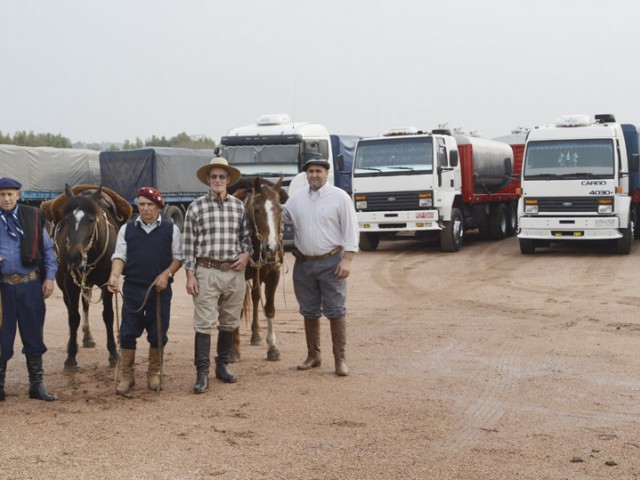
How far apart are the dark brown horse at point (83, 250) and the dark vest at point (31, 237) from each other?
0.72 m

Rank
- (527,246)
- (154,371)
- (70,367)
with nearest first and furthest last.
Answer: (154,371) < (70,367) < (527,246)

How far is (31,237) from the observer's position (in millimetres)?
7348

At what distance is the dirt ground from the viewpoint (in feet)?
18.3

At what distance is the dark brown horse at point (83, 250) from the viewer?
27.2 feet

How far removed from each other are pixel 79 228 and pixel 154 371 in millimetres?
1560

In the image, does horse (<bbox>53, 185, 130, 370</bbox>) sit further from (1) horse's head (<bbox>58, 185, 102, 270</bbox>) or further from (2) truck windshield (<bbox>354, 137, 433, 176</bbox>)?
(2) truck windshield (<bbox>354, 137, 433, 176</bbox>)

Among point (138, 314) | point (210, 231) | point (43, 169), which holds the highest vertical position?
point (43, 169)

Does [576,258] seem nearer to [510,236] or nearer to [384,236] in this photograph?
[384,236]

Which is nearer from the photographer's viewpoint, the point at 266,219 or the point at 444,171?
the point at 266,219

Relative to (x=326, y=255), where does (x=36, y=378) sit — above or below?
below

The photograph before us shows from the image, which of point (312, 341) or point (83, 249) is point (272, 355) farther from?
point (83, 249)

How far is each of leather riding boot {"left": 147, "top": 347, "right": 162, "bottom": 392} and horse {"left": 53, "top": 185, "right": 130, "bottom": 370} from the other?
115 centimetres

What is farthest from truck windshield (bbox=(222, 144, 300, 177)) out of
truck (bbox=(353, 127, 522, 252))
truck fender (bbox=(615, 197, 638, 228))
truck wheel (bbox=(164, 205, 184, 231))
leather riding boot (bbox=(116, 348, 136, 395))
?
leather riding boot (bbox=(116, 348, 136, 395))

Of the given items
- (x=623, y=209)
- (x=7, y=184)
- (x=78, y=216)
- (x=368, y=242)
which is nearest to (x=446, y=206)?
(x=368, y=242)
